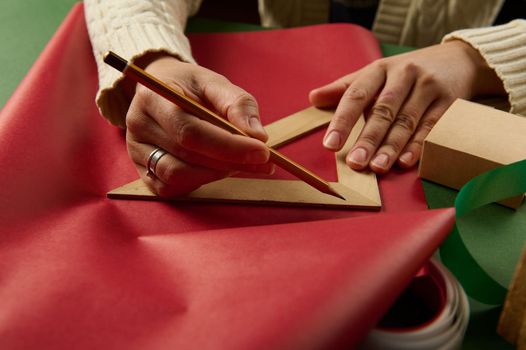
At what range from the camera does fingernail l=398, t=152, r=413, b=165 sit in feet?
2.39

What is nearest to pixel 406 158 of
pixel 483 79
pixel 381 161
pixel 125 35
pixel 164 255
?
pixel 381 161

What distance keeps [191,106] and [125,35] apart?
33 centimetres

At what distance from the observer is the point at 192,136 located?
0.61m

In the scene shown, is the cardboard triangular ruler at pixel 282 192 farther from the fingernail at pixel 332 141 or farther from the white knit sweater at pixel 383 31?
the white knit sweater at pixel 383 31

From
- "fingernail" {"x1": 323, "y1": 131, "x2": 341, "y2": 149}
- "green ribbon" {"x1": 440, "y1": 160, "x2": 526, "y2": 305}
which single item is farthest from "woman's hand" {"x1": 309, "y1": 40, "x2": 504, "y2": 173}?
"green ribbon" {"x1": 440, "y1": 160, "x2": 526, "y2": 305}

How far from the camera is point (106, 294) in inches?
19.3

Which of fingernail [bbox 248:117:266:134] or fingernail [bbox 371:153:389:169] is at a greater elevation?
fingernail [bbox 248:117:266:134]

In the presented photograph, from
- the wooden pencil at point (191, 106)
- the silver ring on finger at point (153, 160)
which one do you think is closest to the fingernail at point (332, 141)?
the wooden pencil at point (191, 106)

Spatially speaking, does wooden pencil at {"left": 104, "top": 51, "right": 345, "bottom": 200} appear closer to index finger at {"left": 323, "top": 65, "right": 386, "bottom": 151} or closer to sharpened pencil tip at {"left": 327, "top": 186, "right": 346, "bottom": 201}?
sharpened pencil tip at {"left": 327, "top": 186, "right": 346, "bottom": 201}

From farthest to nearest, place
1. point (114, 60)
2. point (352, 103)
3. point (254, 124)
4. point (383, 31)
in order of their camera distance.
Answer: point (383, 31) → point (352, 103) → point (254, 124) → point (114, 60)

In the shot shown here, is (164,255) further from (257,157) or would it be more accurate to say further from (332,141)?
(332,141)

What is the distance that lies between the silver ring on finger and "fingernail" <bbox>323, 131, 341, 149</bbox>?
0.75 ft

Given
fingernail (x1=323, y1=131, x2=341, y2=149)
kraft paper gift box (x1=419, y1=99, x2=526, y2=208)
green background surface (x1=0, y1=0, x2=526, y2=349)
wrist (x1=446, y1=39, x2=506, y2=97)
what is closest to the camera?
green background surface (x1=0, y1=0, x2=526, y2=349)

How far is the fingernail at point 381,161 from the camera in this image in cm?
72
